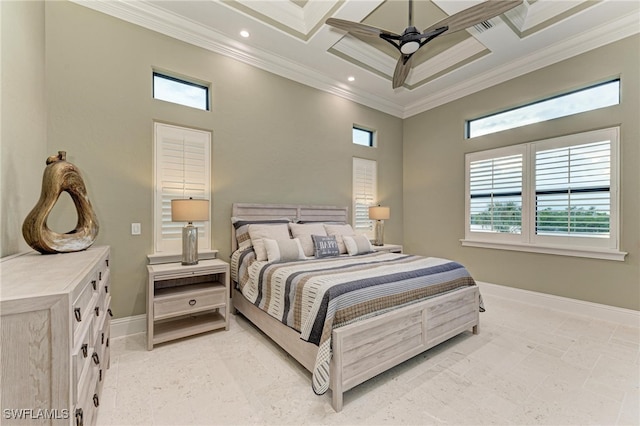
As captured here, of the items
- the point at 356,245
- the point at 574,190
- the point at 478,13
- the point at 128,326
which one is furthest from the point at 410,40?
the point at 128,326

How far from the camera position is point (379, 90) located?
4961mm

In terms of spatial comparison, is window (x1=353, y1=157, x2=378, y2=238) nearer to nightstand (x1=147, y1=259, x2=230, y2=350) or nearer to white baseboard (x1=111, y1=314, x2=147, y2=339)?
nightstand (x1=147, y1=259, x2=230, y2=350)

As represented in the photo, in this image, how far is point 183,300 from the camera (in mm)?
2742

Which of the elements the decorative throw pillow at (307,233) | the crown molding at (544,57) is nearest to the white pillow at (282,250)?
the decorative throw pillow at (307,233)

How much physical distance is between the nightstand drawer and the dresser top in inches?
41.8

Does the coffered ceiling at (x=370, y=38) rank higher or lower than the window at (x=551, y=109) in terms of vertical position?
higher

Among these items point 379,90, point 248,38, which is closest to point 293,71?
point 248,38

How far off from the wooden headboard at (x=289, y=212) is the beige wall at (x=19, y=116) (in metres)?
1.89

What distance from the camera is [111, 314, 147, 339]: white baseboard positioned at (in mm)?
2855

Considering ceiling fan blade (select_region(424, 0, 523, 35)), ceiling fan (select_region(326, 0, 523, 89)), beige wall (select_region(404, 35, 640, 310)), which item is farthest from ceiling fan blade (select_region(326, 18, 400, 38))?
beige wall (select_region(404, 35, 640, 310))

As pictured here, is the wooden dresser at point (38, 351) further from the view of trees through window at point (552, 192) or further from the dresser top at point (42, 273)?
the view of trees through window at point (552, 192)

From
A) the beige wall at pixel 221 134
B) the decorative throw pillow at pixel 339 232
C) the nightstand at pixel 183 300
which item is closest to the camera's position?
the beige wall at pixel 221 134

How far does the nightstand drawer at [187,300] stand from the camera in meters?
2.63

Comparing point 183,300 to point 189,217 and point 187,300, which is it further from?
point 189,217
